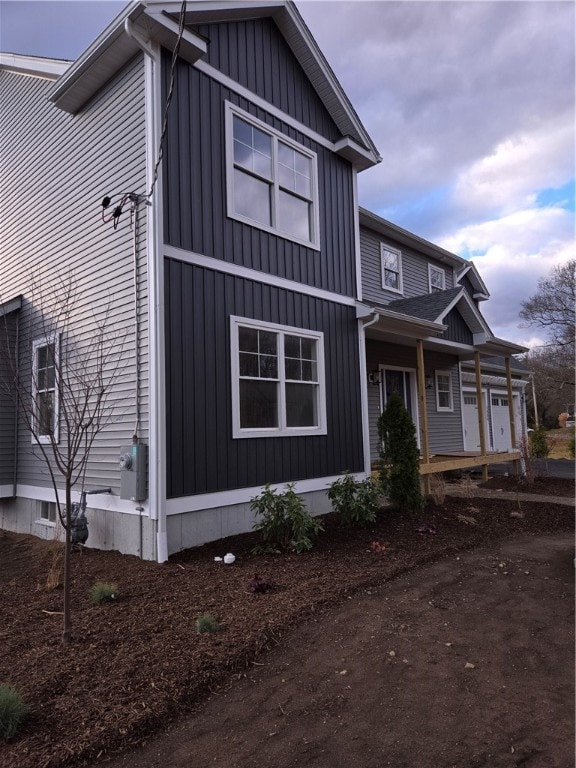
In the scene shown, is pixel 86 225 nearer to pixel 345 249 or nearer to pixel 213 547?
pixel 345 249

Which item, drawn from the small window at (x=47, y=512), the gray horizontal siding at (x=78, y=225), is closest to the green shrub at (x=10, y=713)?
the gray horizontal siding at (x=78, y=225)

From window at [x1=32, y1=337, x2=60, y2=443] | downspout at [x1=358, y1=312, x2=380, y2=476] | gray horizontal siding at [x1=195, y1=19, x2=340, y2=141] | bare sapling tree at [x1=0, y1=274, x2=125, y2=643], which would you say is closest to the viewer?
bare sapling tree at [x1=0, y1=274, x2=125, y2=643]

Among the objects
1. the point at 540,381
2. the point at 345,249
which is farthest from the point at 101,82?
the point at 540,381

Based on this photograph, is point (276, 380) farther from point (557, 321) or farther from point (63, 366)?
point (557, 321)

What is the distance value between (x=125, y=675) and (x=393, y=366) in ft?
35.1

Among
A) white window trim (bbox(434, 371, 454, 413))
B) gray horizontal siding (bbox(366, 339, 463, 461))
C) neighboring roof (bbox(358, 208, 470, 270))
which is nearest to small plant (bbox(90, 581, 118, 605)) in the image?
gray horizontal siding (bbox(366, 339, 463, 461))

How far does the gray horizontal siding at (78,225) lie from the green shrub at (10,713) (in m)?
3.68

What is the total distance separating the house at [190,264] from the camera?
6.59m

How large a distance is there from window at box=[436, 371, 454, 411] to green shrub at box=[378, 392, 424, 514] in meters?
6.83

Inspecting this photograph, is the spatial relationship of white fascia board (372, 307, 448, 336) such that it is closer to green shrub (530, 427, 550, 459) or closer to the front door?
the front door

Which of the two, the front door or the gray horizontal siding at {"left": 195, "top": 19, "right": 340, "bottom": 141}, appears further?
the front door

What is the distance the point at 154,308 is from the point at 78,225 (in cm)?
293

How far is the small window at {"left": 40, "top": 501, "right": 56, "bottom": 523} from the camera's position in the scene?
855 centimetres

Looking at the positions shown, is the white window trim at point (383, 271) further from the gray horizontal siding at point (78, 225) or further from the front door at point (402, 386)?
the gray horizontal siding at point (78, 225)
